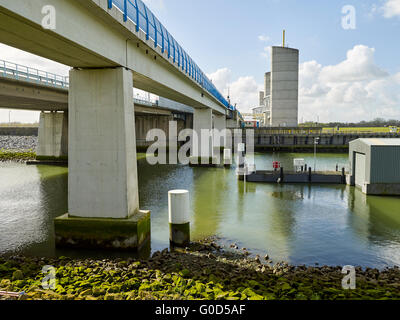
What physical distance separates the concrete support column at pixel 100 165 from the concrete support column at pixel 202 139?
25.0 meters

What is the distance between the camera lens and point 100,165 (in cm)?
1177

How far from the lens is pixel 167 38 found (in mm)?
17078

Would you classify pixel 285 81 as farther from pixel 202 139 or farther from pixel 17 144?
pixel 17 144

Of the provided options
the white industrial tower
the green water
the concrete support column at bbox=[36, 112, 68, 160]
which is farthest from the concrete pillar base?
the white industrial tower

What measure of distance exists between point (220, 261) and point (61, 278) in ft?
15.2

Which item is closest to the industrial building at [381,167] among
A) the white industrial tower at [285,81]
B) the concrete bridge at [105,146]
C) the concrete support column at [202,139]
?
the concrete bridge at [105,146]

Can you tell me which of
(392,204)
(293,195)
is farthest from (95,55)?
(392,204)

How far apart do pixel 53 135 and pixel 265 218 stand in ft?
A: 107

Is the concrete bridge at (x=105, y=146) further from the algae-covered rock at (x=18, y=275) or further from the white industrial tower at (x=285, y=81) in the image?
the white industrial tower at (x=285, y=81)

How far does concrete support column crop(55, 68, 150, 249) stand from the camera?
11.5 meters

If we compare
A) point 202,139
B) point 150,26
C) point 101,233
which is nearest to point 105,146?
point 101,233

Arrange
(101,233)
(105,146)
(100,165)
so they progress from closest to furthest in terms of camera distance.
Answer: (101,233)
(105,146)
(100,165)

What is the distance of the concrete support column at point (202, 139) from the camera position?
36.8 metres

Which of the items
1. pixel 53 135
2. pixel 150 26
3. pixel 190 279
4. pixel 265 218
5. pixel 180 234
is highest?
pixel 150 26
